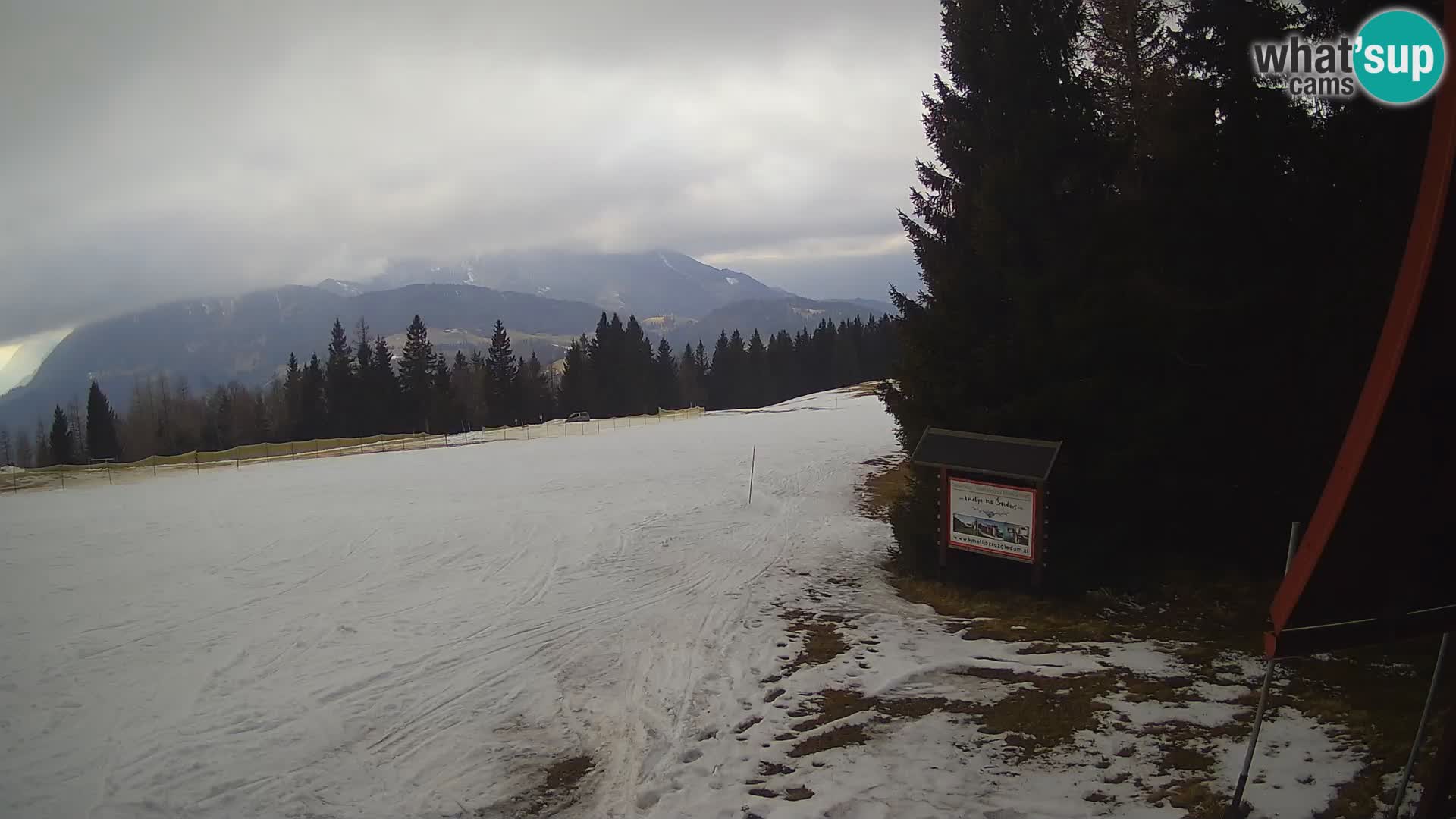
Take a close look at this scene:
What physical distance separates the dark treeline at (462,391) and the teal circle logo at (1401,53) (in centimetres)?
6462

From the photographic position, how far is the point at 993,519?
1166 cm

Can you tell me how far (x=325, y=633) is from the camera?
11672 millimetres

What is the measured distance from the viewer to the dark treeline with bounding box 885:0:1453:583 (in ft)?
29.6

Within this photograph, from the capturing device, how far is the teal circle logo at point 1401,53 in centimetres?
545

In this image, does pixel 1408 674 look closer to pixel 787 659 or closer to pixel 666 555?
pixel 787 659

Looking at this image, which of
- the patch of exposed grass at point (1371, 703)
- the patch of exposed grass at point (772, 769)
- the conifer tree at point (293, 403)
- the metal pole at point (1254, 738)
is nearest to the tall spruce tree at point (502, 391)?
the conifer tree at point (293, 403)

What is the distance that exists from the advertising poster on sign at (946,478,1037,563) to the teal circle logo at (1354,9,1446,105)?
645 cm

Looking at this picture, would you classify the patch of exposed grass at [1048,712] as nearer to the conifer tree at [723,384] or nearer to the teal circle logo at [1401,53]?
the teal circle logo at [1401,53]

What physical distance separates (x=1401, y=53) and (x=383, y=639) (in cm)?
1349

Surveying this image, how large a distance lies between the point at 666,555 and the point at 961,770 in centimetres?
1009

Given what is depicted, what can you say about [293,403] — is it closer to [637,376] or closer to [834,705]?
[637,376]

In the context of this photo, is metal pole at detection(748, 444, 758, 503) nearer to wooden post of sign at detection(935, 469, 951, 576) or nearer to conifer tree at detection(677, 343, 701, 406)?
wooden post of sign at detection(935, 469, 951, 576)

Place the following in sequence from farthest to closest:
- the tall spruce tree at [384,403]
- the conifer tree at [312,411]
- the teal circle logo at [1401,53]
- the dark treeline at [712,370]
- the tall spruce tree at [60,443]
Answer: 1. the dark treeline at [712,370]
2. the conifer tree at [312,411]
3. the tall spruce tree at [384,403]
4. the tall spruce tree at [60,443]
5. the teal circle logo at [1401,53]

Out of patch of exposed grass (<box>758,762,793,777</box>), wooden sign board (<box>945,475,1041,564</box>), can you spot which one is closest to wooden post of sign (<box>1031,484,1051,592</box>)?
wooden sign board (<box>945,475,1041,564</box>)
